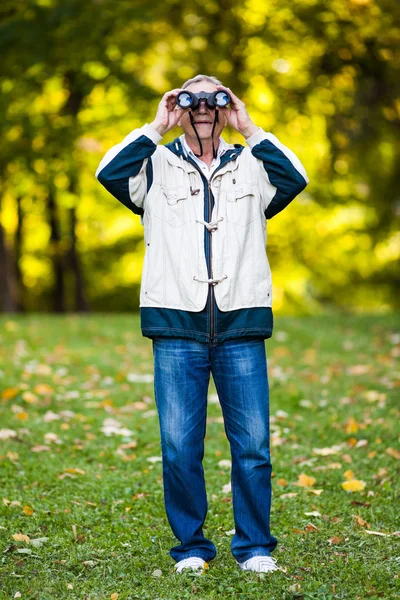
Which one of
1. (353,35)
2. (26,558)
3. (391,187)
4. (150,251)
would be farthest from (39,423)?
(391,187)

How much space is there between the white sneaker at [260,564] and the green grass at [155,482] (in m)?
0.04

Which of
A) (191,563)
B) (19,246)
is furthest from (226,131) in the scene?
(191,563)

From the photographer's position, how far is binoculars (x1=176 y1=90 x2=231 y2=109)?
360cm

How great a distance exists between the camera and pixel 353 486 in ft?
17.1

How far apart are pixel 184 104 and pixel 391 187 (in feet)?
54.8

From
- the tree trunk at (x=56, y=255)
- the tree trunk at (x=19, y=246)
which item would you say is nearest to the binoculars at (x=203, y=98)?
the tree trunk at (x=56, y=255)

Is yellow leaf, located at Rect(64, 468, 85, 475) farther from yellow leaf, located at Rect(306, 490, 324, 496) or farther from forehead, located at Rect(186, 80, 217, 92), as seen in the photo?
forehead, located at Rect(186, 80, 217, 92)

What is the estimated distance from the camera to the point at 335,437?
663cm

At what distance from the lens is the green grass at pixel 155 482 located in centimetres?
370

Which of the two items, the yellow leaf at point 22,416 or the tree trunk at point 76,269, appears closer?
the yellow leaf at point 22,416

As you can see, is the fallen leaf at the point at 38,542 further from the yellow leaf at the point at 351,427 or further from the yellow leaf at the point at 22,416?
the yellow leaf at the point at 351,427

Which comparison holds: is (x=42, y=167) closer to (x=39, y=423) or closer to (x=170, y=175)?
(x=39, y=423)

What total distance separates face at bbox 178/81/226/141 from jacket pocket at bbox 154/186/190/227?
0.27 metres

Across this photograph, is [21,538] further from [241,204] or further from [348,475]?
[348,475]
